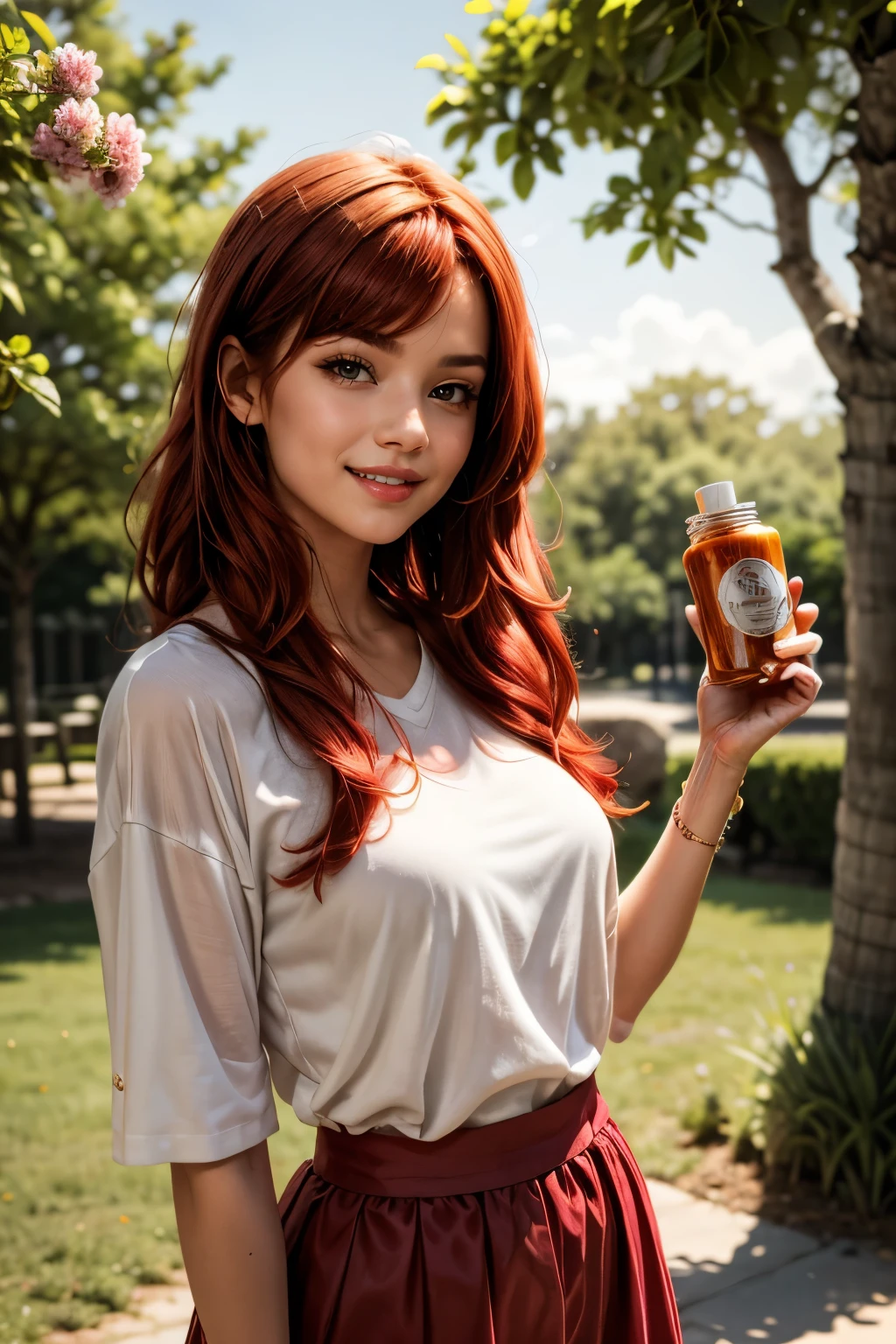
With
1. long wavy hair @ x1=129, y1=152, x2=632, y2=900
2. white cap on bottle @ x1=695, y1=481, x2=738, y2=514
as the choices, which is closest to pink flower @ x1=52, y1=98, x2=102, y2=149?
long wavy hair @ x1=129, y1=152, x2=632, y2=900

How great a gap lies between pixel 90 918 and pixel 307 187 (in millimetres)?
7375

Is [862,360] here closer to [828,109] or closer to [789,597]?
[828,109]

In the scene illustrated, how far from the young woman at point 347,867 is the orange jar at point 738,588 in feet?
0.21

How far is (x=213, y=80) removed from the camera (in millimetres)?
10578

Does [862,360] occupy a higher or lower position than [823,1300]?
higher

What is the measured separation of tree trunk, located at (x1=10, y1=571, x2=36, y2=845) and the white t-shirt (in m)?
9.21

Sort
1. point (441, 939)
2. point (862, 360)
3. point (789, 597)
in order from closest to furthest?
1. point (441, 939)
2. point (789, 597)
3. point (862, 360)

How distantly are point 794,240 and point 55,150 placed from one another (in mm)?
3045

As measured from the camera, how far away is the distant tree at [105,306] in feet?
29.4

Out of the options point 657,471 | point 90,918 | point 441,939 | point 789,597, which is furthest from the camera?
point 657,471

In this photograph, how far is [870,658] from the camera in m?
3.77

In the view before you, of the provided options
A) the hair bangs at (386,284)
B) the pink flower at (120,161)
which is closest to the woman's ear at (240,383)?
the hair bangs at (386,284)

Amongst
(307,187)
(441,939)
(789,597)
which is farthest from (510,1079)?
(307,187)

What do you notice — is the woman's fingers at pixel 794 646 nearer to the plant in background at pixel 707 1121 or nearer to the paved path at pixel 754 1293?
the paved path at pixel 754 1293
